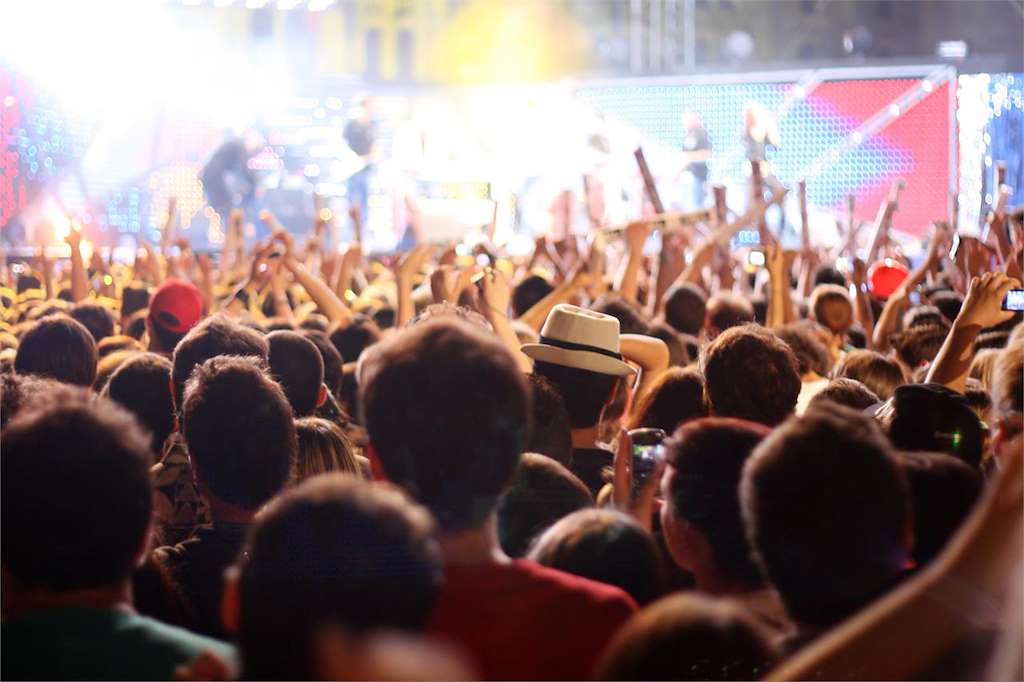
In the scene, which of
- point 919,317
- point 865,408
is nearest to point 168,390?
point 865,408

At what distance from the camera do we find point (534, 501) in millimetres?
2156

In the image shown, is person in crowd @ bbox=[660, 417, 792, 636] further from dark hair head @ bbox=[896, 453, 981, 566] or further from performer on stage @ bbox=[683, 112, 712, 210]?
performer on stage @ bbox=[683, 112, 712, 210]

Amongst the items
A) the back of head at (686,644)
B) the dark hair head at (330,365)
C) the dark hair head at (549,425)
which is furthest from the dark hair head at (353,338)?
the back of head at (686,644)

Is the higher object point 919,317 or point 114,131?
point 114,131

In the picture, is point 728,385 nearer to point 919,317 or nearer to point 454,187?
point 919,317

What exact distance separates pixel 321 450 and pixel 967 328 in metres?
1.63

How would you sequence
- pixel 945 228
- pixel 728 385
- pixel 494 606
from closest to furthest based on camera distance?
pixel 494 606, pixel 728 385, pixel 945 228

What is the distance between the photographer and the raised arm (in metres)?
3.21

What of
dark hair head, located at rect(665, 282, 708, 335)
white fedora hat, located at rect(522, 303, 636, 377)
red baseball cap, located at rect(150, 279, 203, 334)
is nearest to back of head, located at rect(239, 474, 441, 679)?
white fedora hat, located at rect(522, 303, 636, 377)

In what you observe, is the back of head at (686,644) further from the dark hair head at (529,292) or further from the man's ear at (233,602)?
the dark hair head at (529,292)

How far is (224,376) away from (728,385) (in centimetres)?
104

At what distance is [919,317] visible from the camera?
14.1ft

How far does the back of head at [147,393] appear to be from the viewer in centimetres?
284

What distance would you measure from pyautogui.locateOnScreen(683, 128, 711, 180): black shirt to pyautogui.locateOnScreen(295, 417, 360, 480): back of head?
12356 millimetres
